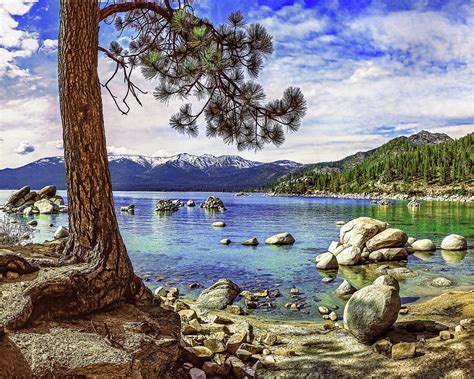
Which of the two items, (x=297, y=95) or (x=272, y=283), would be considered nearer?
(x=297, y=95)

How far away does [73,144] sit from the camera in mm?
5242

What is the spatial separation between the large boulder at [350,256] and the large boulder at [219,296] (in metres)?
6.56

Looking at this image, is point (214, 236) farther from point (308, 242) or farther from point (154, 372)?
point (154, 372)

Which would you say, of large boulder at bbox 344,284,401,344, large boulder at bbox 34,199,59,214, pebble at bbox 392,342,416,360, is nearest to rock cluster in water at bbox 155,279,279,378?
large boulder at bbox 344,284,401,344

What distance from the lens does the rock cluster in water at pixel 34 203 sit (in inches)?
1926

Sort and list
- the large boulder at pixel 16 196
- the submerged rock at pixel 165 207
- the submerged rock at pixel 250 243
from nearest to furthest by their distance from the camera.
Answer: the submerged rock at pixel 250 243
the large boulder at pixel 16 196
the submerged rock at pixel 165 207

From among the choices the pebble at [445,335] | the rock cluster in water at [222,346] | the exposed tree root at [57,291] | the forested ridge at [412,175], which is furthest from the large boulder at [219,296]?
the forested ridge at [412,175]

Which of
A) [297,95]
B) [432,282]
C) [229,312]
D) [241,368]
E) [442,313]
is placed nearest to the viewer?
[241,368]

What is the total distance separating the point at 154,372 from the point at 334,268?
1318 centimetres

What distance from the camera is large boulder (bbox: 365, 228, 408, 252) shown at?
62.3 feet

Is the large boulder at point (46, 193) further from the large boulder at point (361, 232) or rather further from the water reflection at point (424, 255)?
the water reflection at point (424, 255)

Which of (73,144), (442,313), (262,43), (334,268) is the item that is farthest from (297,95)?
(334,268)

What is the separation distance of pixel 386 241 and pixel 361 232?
4.32ft

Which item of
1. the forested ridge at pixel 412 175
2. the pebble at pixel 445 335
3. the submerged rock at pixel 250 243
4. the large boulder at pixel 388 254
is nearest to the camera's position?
the pebble at pixel 445 335
